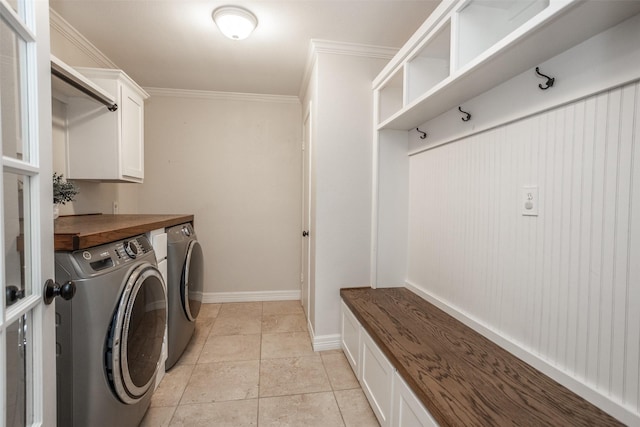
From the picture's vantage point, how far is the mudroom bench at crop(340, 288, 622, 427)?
878 millimetres

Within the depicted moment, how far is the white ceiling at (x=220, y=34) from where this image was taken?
1699mm

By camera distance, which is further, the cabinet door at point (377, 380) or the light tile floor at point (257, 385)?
the light tile floor at point (257, 385)

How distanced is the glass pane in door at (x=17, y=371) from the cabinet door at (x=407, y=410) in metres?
1.17

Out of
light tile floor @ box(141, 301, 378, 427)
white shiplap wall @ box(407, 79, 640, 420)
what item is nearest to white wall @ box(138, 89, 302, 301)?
light tile floor @ box(141, 301, 378, 427)

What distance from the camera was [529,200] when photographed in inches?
45.7

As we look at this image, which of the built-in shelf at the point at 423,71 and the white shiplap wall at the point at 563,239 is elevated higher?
the built-in shelf at the point at 423,71

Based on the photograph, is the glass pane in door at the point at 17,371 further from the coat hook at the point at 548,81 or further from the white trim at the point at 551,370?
the coat hook at the point at 548,81

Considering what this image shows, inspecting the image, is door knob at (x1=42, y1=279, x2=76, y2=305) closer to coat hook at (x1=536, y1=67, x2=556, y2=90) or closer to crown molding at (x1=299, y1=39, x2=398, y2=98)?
coat hook at (x1=536, y1=67, x2=556, y2=90)

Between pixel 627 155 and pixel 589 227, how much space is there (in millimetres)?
245

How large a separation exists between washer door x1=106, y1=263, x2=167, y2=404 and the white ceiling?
160 cm

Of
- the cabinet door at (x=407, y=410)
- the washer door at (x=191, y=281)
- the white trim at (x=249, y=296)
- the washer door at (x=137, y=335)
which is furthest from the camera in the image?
the white trim at (x=249, y=296)

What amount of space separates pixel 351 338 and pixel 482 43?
5.89 feet

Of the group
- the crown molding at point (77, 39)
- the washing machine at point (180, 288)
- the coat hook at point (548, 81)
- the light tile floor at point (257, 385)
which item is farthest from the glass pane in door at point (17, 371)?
the crown molding at point (77, 39)

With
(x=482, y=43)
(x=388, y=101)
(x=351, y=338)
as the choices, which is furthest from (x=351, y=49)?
(x=351, y=338)
